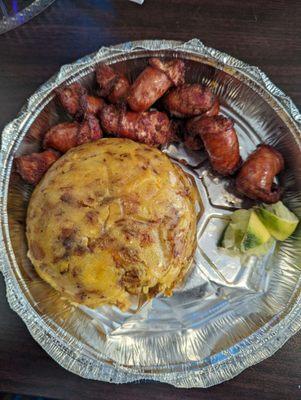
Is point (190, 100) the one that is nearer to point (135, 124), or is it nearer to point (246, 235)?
point (135, 124)

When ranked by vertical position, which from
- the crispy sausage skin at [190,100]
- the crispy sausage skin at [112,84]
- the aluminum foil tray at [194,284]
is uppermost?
the crispy sausage skin at [112,84]

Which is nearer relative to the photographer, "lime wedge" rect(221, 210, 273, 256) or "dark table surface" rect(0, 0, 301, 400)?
"lime wedge" rect(221, 210, 273, 256)

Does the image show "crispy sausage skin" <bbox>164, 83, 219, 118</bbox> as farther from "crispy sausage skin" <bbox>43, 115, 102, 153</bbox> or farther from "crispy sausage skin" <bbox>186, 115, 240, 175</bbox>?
"crispy sausage skin" <bbox>43, 115, 102, 153</bbox>

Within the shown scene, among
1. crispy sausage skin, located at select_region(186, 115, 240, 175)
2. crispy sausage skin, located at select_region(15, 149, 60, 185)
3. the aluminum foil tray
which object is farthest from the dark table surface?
crispy sausage skin, located at select_region(186, 115, 240, 175)

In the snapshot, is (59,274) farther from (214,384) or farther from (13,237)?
(214,384)

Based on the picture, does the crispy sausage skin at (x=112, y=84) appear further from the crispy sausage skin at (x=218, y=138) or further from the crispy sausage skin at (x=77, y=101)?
the crispy sausage skin at (x=218, y=138)

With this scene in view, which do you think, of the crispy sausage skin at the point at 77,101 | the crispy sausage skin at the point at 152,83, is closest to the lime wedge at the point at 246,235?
the crispy sausage skin at the point at 152,83

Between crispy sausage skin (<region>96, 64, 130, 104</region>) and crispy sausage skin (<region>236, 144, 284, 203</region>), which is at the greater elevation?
crispy sausage skin (<region>96, 64, 130, 104</region>)

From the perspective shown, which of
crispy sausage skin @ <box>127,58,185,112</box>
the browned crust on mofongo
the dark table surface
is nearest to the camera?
the browned crust on mofongo
